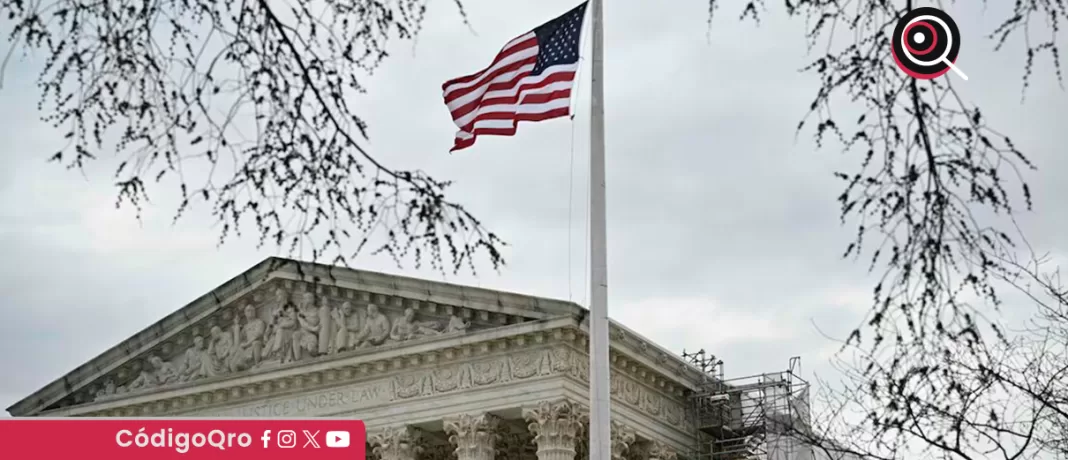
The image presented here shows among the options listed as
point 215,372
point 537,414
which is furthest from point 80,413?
point 537,414

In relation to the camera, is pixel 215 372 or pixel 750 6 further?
pixel 215 372

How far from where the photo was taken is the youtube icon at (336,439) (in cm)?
1335

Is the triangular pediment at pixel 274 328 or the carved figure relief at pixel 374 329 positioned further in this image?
the carved figure relief at pixel 374 329

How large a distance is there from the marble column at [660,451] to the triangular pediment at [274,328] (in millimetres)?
5219

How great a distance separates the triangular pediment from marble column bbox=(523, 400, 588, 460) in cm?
208

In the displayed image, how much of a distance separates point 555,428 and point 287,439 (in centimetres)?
1790

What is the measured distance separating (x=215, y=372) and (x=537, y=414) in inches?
419

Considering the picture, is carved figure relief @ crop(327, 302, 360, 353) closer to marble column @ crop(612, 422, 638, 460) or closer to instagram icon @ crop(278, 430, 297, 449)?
marble column @ crop(612, 422, 638, 460)

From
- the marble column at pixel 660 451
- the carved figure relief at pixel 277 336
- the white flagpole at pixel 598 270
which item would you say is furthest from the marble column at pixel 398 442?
the white flagpole at pixel 598 270

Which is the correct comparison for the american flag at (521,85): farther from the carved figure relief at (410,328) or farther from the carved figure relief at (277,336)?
the carved figure relief at (410,328)

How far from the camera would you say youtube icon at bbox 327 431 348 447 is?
1335cm

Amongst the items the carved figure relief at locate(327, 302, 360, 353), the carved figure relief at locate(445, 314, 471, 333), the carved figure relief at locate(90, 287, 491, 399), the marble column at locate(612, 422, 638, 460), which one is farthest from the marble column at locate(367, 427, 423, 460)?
the marble column at locate(612, 422, 638, 460)

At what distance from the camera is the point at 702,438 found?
37.1 m

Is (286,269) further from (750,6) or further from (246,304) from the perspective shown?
(750,6)
